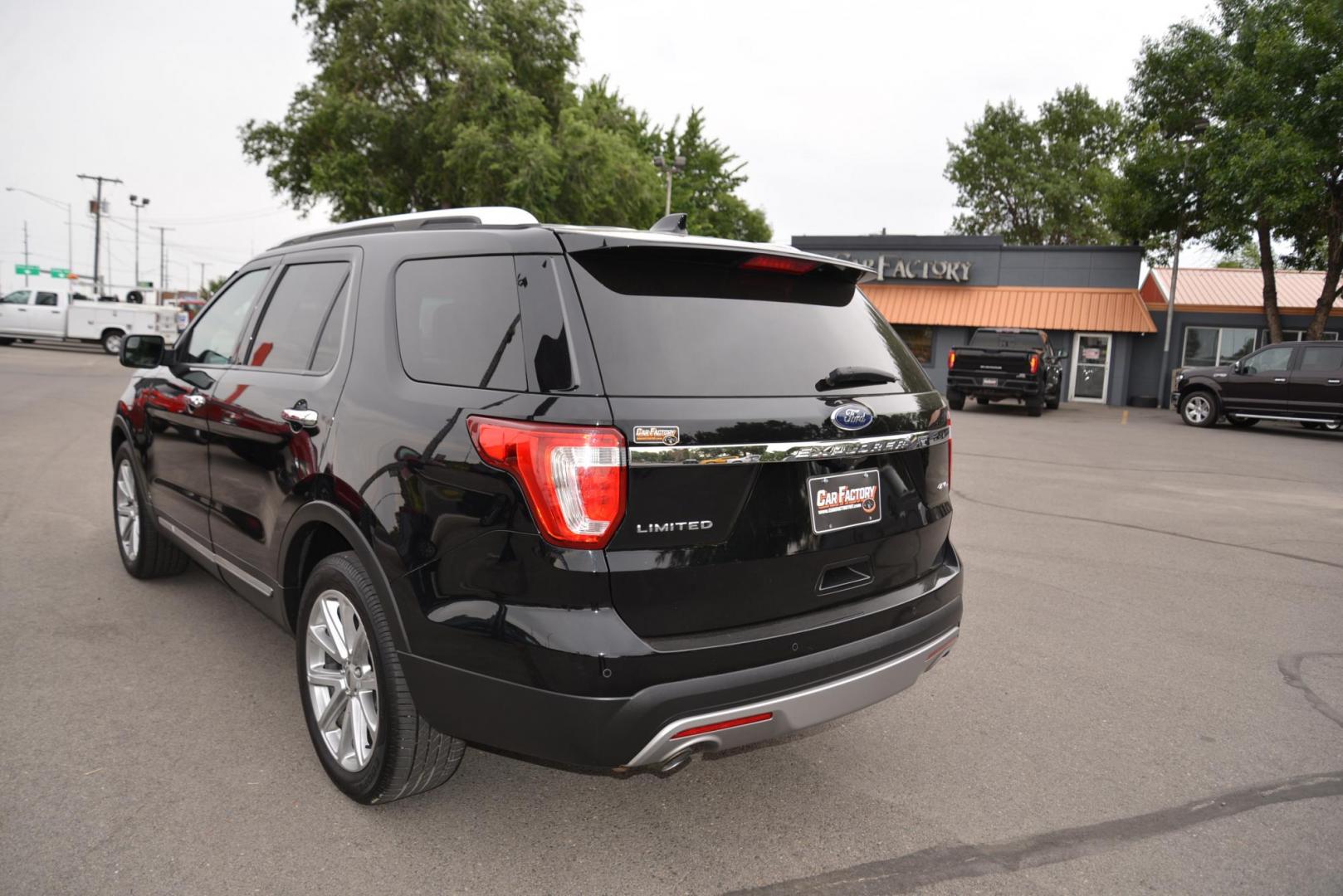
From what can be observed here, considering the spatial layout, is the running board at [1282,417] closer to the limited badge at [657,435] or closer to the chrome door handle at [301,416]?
the limited badge at [657,435]

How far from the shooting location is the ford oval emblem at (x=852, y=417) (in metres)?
2.74

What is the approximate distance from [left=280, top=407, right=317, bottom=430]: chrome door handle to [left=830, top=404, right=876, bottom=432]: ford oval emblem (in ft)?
5.71

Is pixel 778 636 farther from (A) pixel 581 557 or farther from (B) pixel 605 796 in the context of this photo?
(B) pixel 605 796

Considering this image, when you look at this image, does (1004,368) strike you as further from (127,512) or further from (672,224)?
(672,224)

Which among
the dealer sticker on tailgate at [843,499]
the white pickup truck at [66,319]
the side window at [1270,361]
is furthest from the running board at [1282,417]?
the white pickup truck at [66,319]

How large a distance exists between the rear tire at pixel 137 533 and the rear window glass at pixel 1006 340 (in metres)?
19.8

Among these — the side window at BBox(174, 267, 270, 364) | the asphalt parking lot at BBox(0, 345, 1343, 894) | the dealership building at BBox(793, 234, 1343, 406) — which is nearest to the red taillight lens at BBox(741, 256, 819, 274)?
the asphalt parking lot at BBox(0, 345, 1343, 894)

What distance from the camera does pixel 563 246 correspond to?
2598mm

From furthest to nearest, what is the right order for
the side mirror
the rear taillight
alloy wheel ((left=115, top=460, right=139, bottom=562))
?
alloy wheel ((left=115, top=460, right=139, bottom=562)) → the side mirror → the rear taillight

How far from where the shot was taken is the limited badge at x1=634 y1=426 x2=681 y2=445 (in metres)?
2.37

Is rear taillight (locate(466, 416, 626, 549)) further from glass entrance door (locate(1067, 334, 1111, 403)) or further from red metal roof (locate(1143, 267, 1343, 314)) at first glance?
red metal roof (locate(1143, 267, 1343, 314))

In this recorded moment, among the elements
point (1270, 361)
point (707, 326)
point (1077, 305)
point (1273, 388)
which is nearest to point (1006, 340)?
point (1270, 361)

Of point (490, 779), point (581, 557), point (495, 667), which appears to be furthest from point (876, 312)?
point (490, 779)

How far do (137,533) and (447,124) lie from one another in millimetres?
27211
